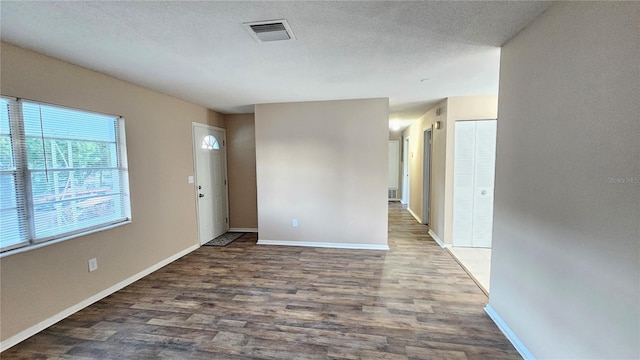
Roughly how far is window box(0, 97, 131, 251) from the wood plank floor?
880 millimetres

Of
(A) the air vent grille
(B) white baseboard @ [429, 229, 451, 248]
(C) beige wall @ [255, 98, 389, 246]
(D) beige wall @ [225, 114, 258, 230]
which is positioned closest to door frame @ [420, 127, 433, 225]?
(B) white baseboard @ [429, 229, 451, 248]

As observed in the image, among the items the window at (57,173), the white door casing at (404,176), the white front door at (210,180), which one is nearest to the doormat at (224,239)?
the white front door at (210,180)

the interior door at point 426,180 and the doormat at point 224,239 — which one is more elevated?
the interior door at point 426,180

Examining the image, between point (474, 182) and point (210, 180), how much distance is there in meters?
4.50

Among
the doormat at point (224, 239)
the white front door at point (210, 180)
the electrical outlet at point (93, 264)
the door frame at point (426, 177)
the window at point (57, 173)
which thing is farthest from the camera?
the door frame at point (426, 177)

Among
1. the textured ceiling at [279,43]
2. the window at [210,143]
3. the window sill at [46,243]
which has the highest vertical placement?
the textured ceiling at [279,43]

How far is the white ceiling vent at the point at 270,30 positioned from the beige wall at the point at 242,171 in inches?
130

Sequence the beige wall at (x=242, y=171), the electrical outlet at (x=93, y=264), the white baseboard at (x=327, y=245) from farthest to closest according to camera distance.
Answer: the beige wall at (x=242, y=171), the white baseboard at (x=327, y=245), the electrical outlet at (x=93, y=264)

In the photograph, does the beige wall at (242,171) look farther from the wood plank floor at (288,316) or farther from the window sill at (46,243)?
the window sill at (46,243)

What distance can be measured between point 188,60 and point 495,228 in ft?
10.4

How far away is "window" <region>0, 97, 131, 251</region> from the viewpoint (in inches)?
82.4

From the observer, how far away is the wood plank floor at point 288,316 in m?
1.99

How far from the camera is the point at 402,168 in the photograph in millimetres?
8938

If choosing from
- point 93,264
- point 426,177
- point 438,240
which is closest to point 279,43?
point 93,264
